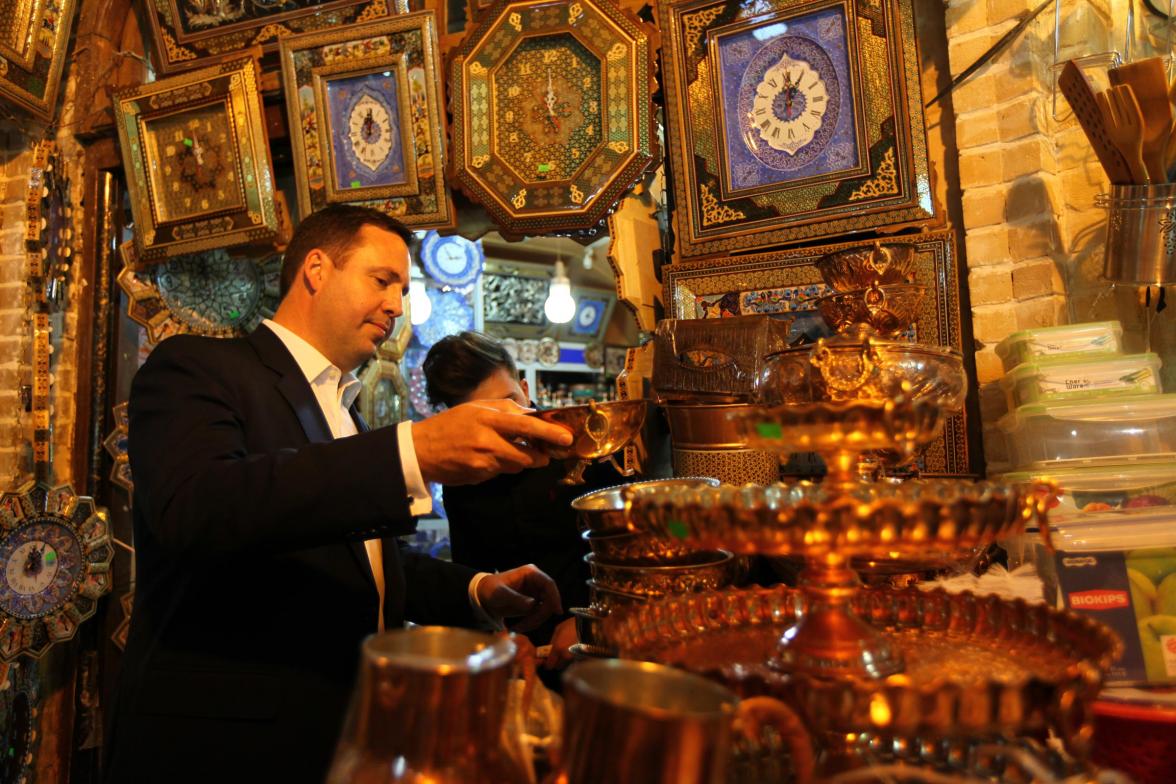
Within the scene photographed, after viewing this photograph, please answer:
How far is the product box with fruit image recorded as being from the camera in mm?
934

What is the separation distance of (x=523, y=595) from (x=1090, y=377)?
51.7 inches

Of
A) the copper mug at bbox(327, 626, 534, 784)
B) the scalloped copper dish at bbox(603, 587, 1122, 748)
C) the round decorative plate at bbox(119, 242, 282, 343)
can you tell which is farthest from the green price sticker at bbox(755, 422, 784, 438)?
the round decorative plate at bbox(119, 242, 282, 343)

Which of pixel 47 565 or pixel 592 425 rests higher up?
pixel 592 425

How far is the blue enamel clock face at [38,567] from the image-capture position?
2721 millimetres

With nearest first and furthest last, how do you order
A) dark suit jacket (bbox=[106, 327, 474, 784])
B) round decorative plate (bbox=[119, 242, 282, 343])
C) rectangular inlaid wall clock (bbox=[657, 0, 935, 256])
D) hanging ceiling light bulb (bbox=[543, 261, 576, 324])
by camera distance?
dark suit jacket (bbox=[106, 327, 474, 784])
rectangular inlaid wall clock (bbox=[657, 0, 935, 256])
round decorative plate (bbox=[119, 242, 282, 343])
hanging ceiling light bulb (bbox=[543, 261, 576, 324])

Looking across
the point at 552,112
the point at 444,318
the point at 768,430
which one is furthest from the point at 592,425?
the point at 444,318

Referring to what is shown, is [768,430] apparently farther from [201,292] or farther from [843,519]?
[201,292]

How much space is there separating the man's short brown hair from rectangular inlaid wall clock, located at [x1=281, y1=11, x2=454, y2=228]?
692 millimetres

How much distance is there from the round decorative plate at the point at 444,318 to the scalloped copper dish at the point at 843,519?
417 centimetres

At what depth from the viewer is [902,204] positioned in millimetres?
2064

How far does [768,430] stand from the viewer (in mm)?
739

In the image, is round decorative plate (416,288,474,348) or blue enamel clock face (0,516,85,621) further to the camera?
round decorative plate (416,288,474,348)

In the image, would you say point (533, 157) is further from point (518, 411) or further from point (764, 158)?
point (518, 411)

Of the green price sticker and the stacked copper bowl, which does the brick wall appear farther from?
the green price sticker
